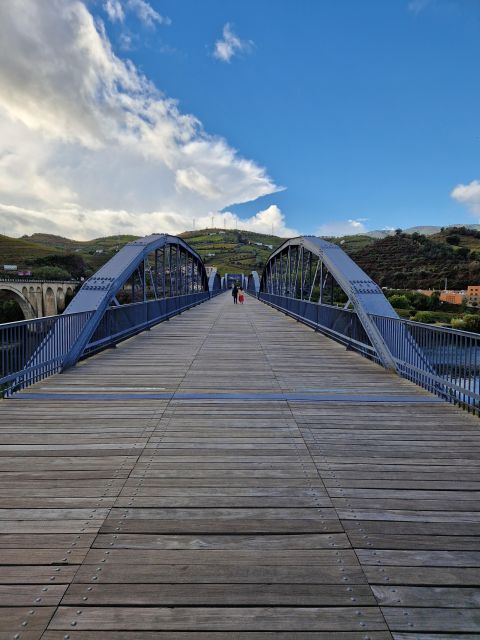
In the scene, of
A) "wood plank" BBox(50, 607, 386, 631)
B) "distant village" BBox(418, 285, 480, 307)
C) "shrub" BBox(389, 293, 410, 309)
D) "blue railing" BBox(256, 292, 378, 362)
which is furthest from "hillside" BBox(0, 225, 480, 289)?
"wood plank" BBox(50, 607, 386, 631)

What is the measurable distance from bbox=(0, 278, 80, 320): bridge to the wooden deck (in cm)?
6391

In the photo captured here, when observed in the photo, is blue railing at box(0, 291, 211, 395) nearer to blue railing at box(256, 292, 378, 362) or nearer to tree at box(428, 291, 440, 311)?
blue railing at box(256, 292, 378, 362)

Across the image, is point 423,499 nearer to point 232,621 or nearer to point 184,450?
point 232,621

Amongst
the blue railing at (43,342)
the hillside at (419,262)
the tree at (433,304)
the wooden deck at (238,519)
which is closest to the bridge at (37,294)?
the tree at (433,304)

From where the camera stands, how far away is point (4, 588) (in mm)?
2068

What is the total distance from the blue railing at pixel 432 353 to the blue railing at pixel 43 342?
571 centimetres

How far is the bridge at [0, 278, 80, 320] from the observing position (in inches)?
2467

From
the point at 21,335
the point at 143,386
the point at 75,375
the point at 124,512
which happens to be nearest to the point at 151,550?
the point at 124,512

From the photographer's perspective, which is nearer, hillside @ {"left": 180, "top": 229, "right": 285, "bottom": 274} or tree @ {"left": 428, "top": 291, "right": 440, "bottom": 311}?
tree @ {"left": 428, "top": 291, "right": 440, "bottom": 311}

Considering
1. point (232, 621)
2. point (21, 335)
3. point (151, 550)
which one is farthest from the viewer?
point (21, 335)

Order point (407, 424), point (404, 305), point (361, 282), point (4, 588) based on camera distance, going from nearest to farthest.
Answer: point (4, 588) < point (407, 424) < point (361, 282) < point (404, 305)

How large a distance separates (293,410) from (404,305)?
4543 centimetres

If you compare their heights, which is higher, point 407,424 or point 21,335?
point 21,335

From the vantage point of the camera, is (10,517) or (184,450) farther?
(184,450)
